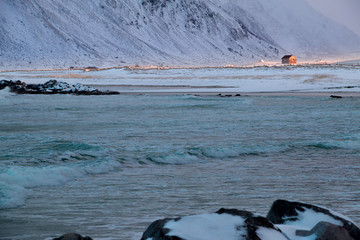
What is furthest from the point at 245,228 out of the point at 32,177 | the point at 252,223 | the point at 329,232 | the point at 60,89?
the point at 60,89

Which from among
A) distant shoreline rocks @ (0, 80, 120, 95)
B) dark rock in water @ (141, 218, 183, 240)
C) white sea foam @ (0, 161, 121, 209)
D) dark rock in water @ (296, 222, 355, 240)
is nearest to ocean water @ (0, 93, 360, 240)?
white sea foam @ (0, 161, 121, 209)

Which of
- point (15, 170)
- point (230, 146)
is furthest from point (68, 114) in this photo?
point (15, 170)

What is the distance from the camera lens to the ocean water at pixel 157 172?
669 centimetres

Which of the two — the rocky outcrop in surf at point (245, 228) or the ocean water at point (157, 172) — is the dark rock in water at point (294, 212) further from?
the ocean water at point (157, 172)

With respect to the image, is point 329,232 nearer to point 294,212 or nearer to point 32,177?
point 294,212

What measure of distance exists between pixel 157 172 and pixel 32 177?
2055 millimetres

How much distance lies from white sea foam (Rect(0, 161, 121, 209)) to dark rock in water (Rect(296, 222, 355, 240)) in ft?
13.5

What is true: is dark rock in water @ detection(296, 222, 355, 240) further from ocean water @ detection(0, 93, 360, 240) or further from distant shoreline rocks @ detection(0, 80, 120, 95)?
distant shoreline rocks @ detection(0, 80, 120, 95)

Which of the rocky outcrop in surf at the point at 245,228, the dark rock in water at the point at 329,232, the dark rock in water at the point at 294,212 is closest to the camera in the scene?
the rocky outcrop in surf at the point at 245,228

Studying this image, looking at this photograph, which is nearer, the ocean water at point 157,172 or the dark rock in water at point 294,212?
the dark rock in water at point 294,212

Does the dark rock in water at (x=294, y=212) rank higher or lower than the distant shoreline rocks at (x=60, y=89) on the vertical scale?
lower

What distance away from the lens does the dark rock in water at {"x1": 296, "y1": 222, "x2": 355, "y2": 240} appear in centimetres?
439

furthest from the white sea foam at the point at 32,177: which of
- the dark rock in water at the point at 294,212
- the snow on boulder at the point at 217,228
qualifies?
the dark rock in water at the point at 294,212

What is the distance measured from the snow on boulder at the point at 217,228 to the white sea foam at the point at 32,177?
341cm
